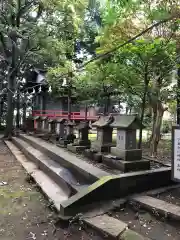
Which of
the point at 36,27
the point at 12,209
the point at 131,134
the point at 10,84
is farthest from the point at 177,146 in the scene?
the point at 10,84

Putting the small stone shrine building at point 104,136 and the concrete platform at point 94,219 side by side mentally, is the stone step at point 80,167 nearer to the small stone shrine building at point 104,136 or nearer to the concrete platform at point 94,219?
the concrete platform at point 94,219

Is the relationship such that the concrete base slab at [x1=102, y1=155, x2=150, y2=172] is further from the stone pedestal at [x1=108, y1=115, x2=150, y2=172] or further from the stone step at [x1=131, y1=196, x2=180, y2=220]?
the stone step at [x1=131, y1=196, x2=180, y2=220]

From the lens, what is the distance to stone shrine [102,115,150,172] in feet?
15.5

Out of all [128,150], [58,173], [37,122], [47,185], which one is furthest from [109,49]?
[37,122]

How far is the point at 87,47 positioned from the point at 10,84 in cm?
987

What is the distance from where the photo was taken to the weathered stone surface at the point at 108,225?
9.70 feet

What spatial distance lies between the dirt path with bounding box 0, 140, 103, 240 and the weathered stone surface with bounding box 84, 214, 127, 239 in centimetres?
11

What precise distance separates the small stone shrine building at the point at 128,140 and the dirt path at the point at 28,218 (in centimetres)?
187

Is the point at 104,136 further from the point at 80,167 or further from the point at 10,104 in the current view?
the point at 10,104

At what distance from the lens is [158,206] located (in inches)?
140

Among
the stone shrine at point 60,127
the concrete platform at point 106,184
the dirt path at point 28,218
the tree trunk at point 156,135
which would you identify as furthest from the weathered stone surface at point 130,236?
the stone shrine at point 60,127

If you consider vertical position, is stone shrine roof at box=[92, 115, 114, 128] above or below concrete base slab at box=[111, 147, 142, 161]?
above

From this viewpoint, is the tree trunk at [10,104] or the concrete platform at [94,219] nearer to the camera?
the concrete platform at [94,219]

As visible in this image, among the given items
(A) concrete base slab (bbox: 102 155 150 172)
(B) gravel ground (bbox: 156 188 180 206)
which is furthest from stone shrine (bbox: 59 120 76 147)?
(B) gravel ground (bbox: 156 188 180 206)
